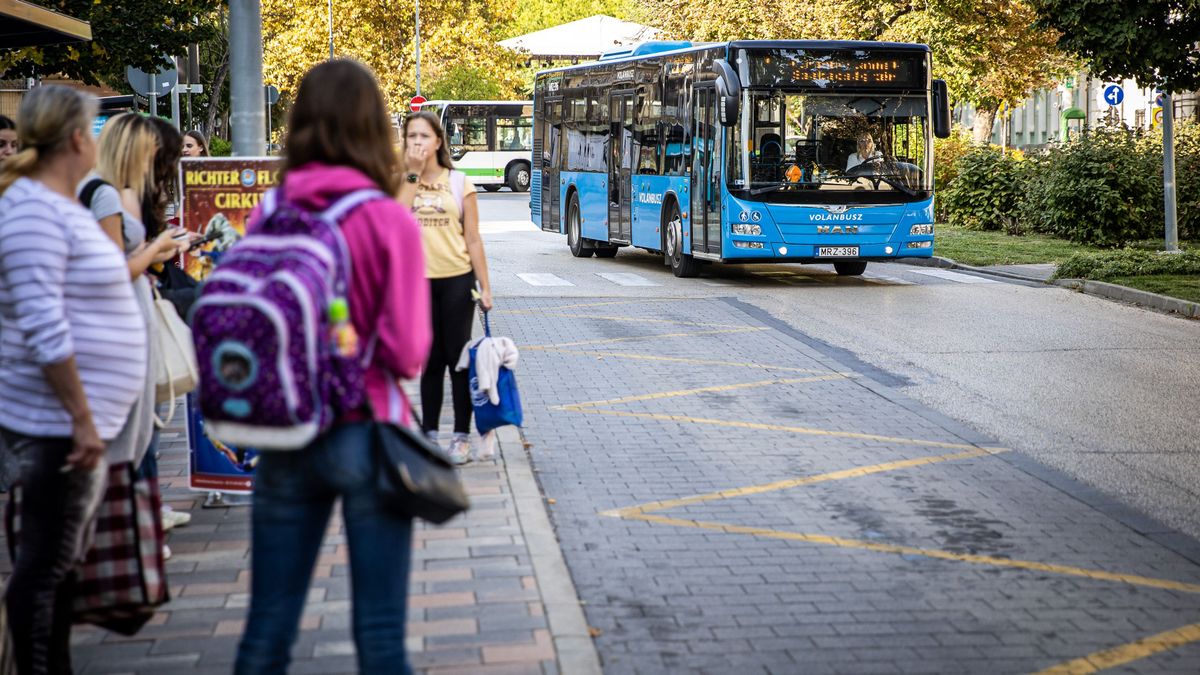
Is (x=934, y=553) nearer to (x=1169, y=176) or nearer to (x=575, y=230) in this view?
(x=1169, y=176)

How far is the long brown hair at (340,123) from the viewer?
11.0 feet

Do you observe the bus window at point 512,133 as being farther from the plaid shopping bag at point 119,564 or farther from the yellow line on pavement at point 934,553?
the plaid shopping bag at point 119,564

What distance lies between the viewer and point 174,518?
21.2ft

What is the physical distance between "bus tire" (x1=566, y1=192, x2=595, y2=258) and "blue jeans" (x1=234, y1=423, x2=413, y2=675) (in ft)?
70.9

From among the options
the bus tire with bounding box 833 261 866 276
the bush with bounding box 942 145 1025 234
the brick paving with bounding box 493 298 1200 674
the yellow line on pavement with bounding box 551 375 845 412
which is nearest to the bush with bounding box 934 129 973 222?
the bush with bounding box 942 145 1025 234

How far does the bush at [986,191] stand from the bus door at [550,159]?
842 centimetres

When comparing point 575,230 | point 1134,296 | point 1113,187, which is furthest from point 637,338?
point 1113,187

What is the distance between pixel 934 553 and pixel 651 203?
16.0 meters

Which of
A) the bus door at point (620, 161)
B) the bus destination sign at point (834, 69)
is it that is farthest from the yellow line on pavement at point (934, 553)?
the bus door at point (620, 161)

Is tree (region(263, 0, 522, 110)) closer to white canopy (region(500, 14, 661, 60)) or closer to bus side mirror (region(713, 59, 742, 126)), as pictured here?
white canopy (region(500, 14, 661, 60))

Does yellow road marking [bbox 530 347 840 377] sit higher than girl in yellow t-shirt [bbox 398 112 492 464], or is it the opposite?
girl in yellow t-shirt [bbox 398 112 492 464]

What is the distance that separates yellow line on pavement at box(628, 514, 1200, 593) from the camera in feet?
19.2

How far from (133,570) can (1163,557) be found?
4103mm

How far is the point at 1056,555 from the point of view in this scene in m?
6.26
